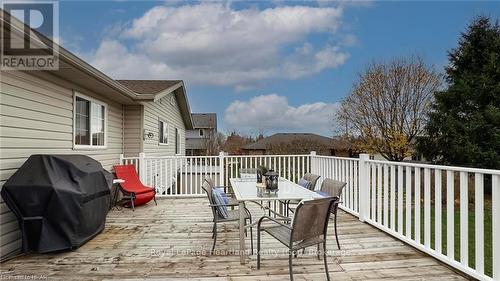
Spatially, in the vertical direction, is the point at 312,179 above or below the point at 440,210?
above

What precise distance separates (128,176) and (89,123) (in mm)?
1394

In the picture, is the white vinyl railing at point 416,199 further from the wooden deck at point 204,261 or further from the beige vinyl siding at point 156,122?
the beige vinyl siding at point 156,122

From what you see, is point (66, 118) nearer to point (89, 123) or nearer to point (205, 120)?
point (89, 123)

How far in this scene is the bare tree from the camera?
1498 centimetres

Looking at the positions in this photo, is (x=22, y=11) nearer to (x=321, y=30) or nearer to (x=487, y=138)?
(x=321, y=30)

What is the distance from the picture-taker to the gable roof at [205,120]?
31.4m

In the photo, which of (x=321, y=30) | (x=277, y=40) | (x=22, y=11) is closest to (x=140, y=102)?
(x=22, y=11)

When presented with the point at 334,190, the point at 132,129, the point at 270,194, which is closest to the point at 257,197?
the point at 270,194

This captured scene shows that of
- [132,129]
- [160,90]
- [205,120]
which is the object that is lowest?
[132,129]

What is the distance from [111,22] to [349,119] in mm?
11981

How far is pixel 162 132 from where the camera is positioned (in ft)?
35.6

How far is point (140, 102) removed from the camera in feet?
26.0

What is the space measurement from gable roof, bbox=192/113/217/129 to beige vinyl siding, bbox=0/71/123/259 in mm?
25586

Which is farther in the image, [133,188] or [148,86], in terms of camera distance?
[148,86]
